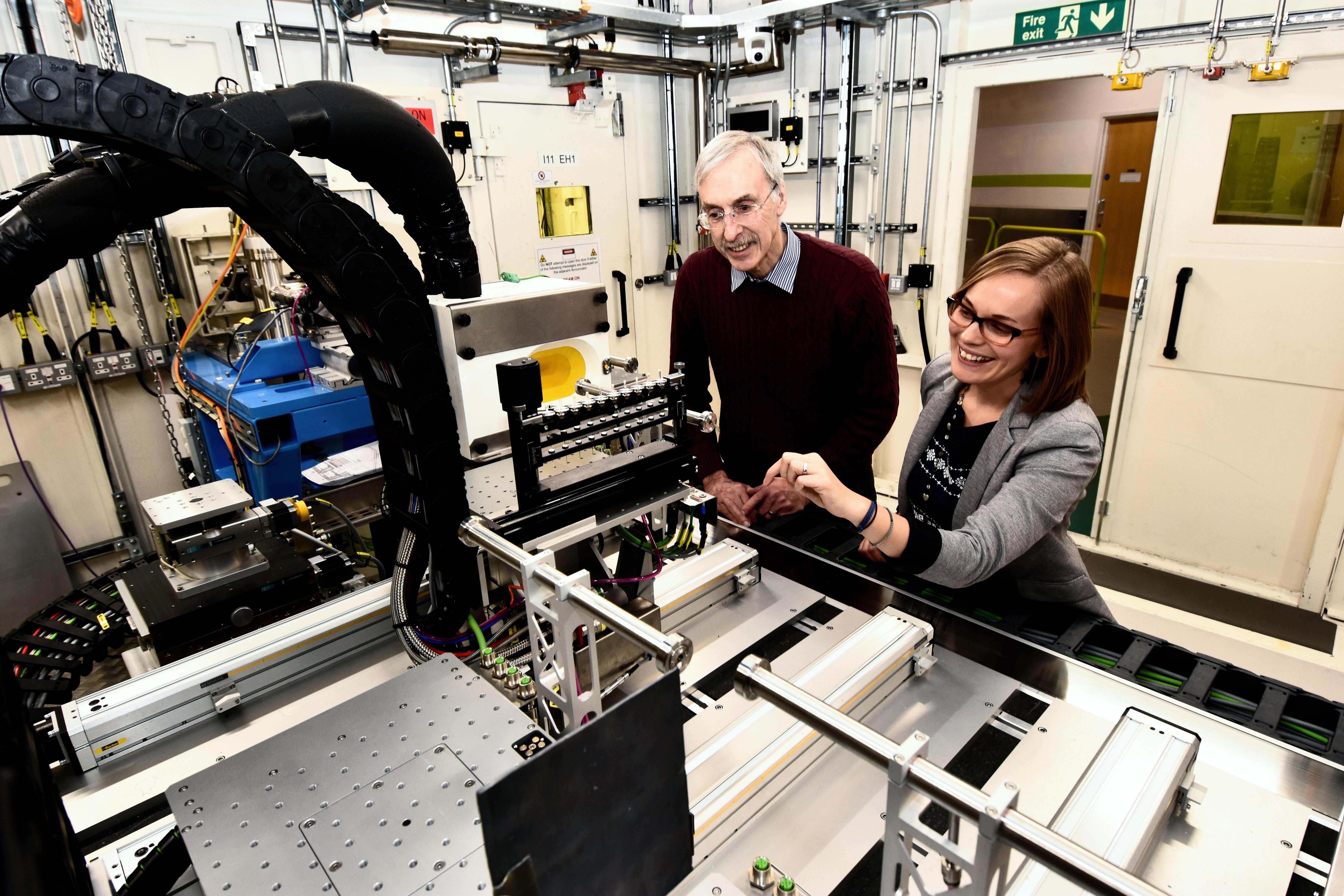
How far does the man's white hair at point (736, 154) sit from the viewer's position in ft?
5.52

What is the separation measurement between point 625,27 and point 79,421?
2950 mm

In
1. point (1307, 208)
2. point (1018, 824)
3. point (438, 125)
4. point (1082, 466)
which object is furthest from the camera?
point (438, 125)

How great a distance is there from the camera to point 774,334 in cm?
191

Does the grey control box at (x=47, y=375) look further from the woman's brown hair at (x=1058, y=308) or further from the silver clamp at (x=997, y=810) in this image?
the silver clamp at (x=997, y=810)

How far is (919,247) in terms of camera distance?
146 inches

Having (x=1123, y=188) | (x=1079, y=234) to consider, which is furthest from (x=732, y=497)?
(x=1123, y=188)

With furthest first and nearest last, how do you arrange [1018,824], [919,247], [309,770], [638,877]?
1. [919,247]
2. [309,770]
3. [638,877]
4. [1018,824]

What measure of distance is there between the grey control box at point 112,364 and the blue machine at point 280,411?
26 centimetres

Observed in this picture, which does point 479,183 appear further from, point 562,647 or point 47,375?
point 562,647

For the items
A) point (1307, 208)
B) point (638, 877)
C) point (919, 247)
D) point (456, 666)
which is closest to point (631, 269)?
point (919, 247)

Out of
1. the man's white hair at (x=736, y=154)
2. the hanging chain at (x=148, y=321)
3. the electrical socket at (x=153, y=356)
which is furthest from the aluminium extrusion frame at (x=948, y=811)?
the electrical socket at (x=153, y=356)

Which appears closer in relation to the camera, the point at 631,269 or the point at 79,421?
the point at 79,421

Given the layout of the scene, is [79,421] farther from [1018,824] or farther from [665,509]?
[1018,824]

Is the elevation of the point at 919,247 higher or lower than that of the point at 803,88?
lower
